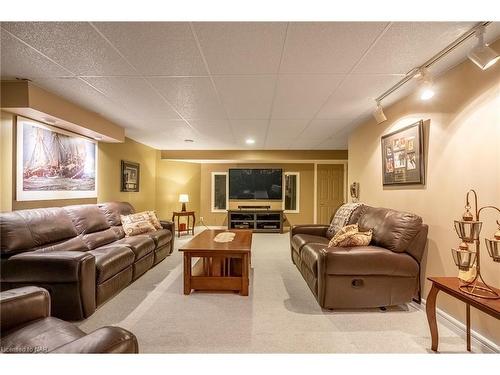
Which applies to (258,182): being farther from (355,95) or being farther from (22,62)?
(22,62)

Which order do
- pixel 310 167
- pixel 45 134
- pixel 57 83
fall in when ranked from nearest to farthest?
pixel 57 83 → pixel 45 134 → pixel 310 167

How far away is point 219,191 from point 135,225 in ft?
13.0

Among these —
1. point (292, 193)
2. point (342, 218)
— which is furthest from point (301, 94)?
point (292, 193)

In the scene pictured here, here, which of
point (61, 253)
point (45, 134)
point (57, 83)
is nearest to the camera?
point (61, 253)

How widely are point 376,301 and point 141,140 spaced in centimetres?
519

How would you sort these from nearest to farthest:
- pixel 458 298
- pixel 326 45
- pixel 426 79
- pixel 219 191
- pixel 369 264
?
pixel 458 298 → pixel 326 45 → pixel 426 79 → pixel 369 264 → pixel 219 191

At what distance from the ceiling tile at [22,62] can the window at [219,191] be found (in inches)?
214

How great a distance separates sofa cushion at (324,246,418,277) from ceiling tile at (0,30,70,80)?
3063 mm

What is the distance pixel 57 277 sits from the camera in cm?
207

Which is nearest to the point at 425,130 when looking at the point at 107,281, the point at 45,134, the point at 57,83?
the point at 107,281

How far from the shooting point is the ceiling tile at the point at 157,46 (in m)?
1.56
